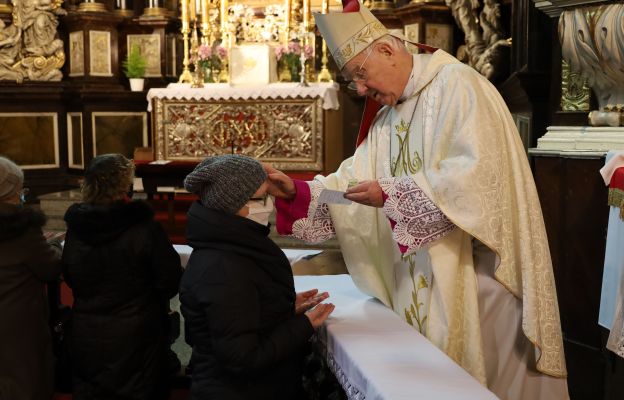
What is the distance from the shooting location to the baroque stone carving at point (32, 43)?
1011cm

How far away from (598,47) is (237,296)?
7.25ft

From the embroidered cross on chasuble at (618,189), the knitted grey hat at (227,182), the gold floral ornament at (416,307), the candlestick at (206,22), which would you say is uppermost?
the candlestick at (206,22)

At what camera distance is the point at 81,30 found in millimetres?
10430

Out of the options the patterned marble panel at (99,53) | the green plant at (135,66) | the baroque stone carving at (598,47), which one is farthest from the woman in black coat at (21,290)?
the patterned marble panel at (99,53)

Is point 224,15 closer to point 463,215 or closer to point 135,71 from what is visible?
point 135,71

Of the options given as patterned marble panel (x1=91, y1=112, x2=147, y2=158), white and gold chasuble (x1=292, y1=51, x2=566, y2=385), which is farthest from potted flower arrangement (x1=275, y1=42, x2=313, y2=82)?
white and gold chasuble (x1=292, y1=51, x2=566, y2=385)

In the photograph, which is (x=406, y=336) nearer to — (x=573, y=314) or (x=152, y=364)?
(x=152, y=364)

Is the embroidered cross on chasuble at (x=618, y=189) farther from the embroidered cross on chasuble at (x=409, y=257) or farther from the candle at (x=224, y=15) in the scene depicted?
the candle at (x=224, y=15)

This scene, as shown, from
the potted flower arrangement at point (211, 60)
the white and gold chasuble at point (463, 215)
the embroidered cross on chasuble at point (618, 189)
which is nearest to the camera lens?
the white and gold chasuble at point (463, 215)

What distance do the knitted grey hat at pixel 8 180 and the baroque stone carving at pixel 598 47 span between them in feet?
8.41

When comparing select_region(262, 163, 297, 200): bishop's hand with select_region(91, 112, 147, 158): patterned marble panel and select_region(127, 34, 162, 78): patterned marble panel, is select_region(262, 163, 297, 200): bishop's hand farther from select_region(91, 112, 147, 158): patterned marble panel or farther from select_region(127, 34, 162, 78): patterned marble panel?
select_region(127, 34, 162, 78): patterned marble panel

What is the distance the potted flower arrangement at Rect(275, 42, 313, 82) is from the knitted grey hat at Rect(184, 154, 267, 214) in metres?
7.33

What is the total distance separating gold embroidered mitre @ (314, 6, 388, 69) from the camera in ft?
8.84

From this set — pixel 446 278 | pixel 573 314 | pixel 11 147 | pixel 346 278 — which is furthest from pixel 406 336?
pixel 11 147
